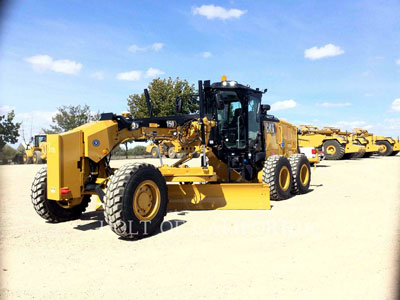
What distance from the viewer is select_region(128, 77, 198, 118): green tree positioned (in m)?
31.5

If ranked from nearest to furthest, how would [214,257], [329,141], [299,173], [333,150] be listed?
[214,257]
[299,173]
[333,150]
[329,141]

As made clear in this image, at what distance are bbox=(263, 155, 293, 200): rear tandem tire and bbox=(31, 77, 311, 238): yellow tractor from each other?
2 centimetres

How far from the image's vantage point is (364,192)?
395 inches

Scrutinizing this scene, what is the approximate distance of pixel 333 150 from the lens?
2588 centimetres

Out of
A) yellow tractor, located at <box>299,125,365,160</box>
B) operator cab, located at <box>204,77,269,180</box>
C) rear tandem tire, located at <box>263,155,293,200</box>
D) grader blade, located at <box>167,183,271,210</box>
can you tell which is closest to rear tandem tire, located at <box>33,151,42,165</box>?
yellow tractor, located at <box>299,125,365,160</box>

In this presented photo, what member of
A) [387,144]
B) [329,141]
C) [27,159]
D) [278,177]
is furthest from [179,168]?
[387,144]

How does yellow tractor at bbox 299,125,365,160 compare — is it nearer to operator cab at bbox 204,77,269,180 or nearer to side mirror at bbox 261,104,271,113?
side mirror at bbox 261,104,271,113

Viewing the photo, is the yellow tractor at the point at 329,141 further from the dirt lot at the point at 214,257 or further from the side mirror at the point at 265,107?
the dirt lot at the point at 214,257

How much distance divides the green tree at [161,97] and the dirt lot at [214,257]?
80.9 feet

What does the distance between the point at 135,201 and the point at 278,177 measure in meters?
4.26

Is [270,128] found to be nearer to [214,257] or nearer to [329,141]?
[214,257]

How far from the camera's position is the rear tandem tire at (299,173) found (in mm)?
9664

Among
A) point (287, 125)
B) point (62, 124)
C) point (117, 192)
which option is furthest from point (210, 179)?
point (62, 124)

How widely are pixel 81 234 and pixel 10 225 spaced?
170cm
